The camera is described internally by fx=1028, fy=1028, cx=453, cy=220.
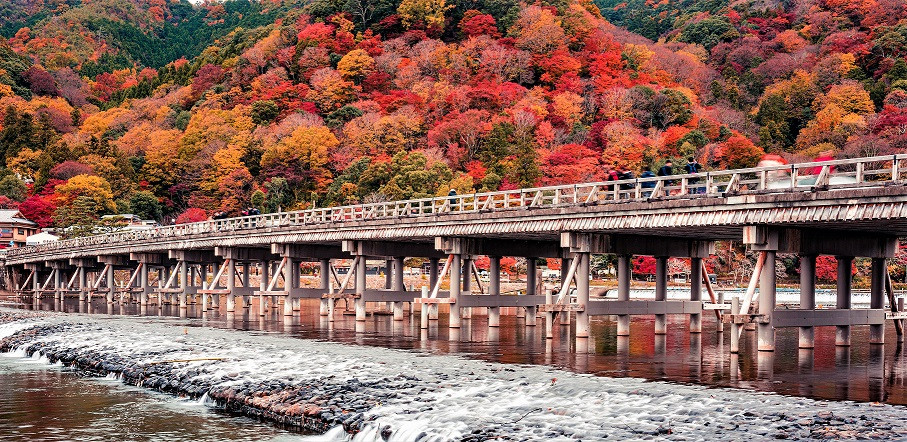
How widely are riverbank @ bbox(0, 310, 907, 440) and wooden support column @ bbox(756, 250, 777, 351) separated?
22.3 ft

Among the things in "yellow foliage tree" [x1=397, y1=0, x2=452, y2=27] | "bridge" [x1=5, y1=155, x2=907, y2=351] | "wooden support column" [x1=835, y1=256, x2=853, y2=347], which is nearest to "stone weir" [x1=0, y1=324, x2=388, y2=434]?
"bridge" [x1=5, y1=155, x2=907, y2=351]

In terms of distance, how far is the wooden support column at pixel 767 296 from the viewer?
3136 cm

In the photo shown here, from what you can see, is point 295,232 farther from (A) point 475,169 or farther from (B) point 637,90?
(B) point 637,90

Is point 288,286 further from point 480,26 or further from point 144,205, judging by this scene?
point 480,26

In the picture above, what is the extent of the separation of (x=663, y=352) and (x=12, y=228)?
11129cm

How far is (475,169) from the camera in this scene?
11650 centimetres

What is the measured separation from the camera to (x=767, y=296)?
31.4m

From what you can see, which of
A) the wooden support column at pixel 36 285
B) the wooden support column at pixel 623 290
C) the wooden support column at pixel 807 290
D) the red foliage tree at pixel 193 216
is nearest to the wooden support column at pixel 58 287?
the wooden support column at pixel 36 285

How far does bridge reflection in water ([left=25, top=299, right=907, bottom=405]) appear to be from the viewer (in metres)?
26.8

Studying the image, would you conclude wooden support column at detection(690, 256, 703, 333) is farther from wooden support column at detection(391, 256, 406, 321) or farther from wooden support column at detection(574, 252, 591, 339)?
wooden support column at detection(391, 256, 406, 321)

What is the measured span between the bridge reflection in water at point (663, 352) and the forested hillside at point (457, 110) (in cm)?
5212

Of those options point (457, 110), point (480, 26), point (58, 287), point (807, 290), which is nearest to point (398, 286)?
point (807, 290)

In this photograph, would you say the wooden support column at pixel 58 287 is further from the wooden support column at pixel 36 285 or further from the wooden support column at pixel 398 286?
the wooden support column at pixel 398 286

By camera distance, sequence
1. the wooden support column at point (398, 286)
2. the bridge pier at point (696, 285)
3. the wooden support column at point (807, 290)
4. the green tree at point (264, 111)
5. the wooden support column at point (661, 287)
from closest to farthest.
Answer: the wooden support column at point (807, 290) < the bridge pier at point (696, 285) < the wooden support column at point (661, 287) < the wooden support column at point (398, 286) < the green tree at point (264, 111)
